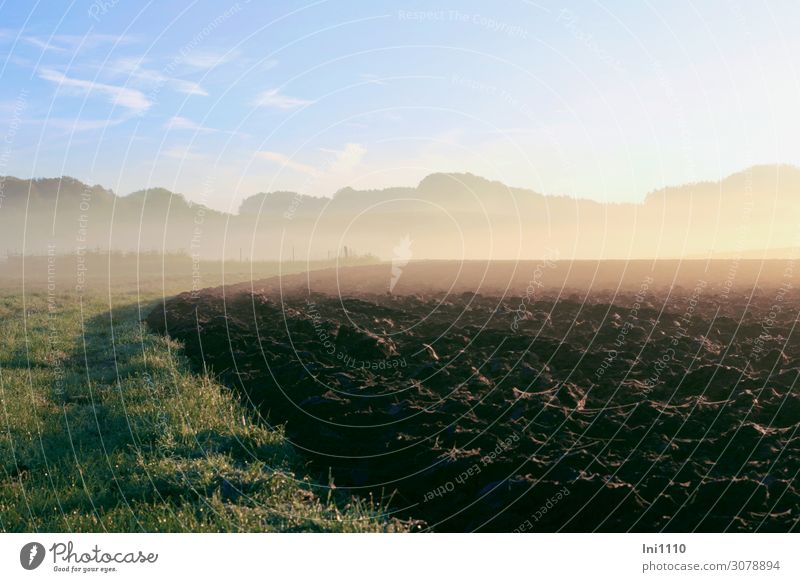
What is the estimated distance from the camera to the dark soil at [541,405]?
9.54 m

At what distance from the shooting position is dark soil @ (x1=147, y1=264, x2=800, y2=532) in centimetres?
954

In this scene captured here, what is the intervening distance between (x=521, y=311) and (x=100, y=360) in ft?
36.9

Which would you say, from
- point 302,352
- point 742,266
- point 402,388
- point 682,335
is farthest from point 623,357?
point 742,266

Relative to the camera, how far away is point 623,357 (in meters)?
15.1

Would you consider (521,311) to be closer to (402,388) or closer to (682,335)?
(682,335)

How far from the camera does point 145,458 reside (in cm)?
1095
